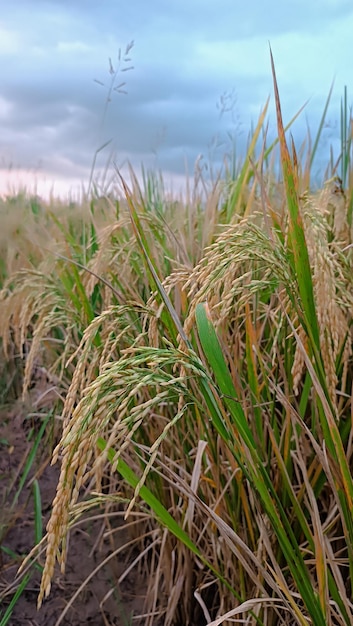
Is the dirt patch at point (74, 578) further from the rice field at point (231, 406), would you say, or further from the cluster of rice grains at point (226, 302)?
the cluster of rice grains at point (226, 302)

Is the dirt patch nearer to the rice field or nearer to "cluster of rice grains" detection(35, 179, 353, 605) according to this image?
the rice field

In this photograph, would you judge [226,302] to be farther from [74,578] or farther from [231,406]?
[74,578]

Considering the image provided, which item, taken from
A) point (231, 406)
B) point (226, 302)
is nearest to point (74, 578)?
point (231, 406)

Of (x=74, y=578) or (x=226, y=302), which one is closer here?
(x=226, y=302)

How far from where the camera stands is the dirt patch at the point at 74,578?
159cm

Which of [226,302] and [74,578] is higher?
[226,302]

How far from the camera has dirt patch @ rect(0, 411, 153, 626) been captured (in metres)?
1.59

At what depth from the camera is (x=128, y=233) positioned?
6.53ft

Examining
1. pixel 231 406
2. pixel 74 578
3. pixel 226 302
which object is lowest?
pixel 74 578

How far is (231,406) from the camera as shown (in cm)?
78

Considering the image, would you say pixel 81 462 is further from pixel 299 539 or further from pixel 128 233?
pixel 128 233

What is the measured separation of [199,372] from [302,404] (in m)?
0.54

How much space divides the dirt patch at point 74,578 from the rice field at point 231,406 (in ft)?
0.22

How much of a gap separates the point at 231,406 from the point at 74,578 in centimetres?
122
